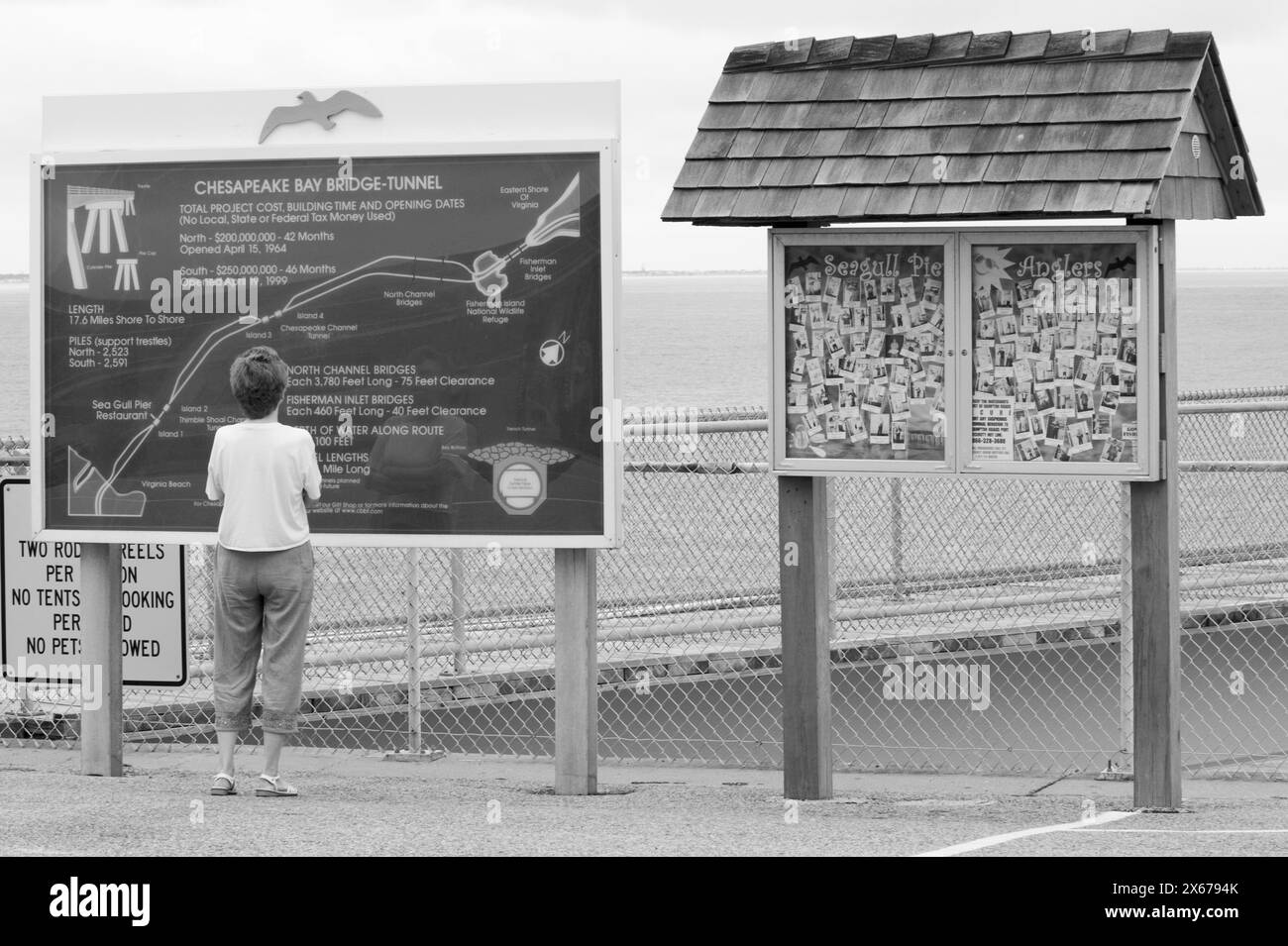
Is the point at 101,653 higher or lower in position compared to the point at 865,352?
lower

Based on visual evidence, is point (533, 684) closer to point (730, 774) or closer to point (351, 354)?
point (730, 774)

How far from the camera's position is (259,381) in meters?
7.41

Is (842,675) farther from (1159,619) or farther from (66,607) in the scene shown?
(66,607)

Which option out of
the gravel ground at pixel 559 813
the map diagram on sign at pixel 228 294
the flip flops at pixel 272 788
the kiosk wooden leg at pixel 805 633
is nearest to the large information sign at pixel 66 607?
the gravel ground at pixel 559 813

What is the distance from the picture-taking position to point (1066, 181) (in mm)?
6965

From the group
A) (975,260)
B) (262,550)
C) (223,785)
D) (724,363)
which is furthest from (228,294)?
(724,363)

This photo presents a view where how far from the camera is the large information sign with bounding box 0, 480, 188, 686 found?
9.31 metres

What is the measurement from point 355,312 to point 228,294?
0.63m

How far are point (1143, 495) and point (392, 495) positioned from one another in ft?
10.7

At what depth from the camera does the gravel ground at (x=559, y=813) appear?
639 cm

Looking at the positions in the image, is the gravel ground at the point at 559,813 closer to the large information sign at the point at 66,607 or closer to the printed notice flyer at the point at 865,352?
the large information sign at the point at 66,607

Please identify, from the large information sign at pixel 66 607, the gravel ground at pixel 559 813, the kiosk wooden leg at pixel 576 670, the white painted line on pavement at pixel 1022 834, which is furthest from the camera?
the large information sign at pixel 66 607

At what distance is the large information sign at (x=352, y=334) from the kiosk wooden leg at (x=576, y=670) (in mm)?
203

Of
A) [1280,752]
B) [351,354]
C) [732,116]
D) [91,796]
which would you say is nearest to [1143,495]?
[732,116]
